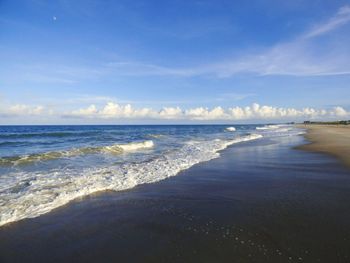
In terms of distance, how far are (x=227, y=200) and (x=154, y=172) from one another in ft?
15.6

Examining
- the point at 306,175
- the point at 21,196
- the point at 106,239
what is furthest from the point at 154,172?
the point at 106,239

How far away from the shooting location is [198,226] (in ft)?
18.2

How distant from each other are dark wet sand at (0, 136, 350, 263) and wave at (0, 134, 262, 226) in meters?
0.54

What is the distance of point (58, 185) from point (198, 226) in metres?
5.78

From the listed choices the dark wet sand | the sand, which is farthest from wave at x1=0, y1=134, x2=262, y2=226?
the sand

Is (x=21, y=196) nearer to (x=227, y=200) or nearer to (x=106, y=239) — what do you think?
(x=106, y=239)

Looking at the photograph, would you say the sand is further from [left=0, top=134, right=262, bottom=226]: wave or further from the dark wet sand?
[left=0, top=134, right=262, bottom=226]: wave

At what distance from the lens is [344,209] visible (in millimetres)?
6176

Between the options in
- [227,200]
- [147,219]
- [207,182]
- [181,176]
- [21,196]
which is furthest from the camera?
[181,176]

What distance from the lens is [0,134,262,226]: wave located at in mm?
7020

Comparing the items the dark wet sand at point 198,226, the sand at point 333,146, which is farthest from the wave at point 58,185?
the sand at point 333,146

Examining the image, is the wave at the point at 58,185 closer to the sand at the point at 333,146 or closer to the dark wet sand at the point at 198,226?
the dark wet sand at the point at 198,226

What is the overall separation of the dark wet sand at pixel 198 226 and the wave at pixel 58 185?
0.54 meters

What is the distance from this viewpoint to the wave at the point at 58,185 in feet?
23.0
